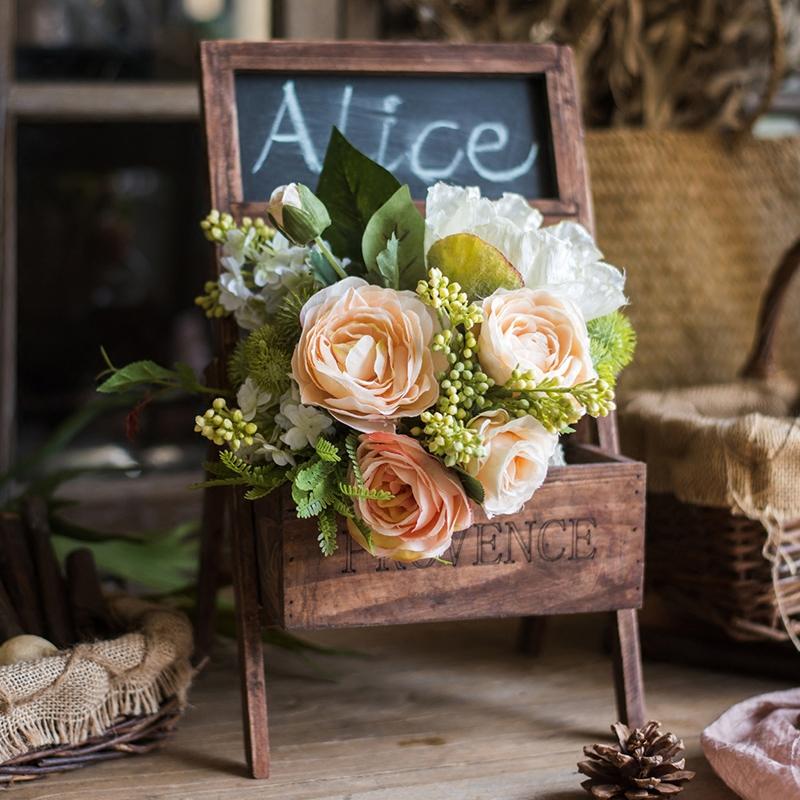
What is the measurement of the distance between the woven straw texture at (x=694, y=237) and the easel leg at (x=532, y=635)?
441 millimetres

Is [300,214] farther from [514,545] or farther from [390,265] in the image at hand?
[514,545]

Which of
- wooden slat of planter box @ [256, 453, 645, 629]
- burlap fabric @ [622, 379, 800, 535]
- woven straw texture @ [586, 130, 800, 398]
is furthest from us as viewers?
woven straw texture @ [586, 130, 800, 398]

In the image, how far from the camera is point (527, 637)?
4.87ft

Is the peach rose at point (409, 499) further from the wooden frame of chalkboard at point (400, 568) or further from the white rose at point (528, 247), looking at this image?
the white rose at point (528, 247)

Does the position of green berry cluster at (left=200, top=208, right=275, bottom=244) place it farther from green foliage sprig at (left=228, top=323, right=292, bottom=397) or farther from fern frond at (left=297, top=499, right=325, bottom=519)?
fern frond at (left=297, top=499, right=325, bottom=519)

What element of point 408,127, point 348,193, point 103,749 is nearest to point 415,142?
point 408,127

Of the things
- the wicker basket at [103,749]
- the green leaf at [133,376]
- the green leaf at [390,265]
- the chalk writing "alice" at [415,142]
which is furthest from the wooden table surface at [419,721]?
the chalk writing "alice" at [415,142]

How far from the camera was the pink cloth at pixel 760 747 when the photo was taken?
1.01m

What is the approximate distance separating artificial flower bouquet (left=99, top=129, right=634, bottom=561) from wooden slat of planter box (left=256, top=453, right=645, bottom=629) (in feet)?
0.20

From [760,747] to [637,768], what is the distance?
129 mm

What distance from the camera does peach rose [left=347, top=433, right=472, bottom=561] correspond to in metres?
0.97

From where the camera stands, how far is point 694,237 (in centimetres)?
180

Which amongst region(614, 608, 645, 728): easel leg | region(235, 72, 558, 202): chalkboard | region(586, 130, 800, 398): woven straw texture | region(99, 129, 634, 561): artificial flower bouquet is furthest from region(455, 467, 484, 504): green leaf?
region(586, 130, 800, 398): woven straw texture

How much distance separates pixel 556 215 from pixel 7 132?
896 mm
